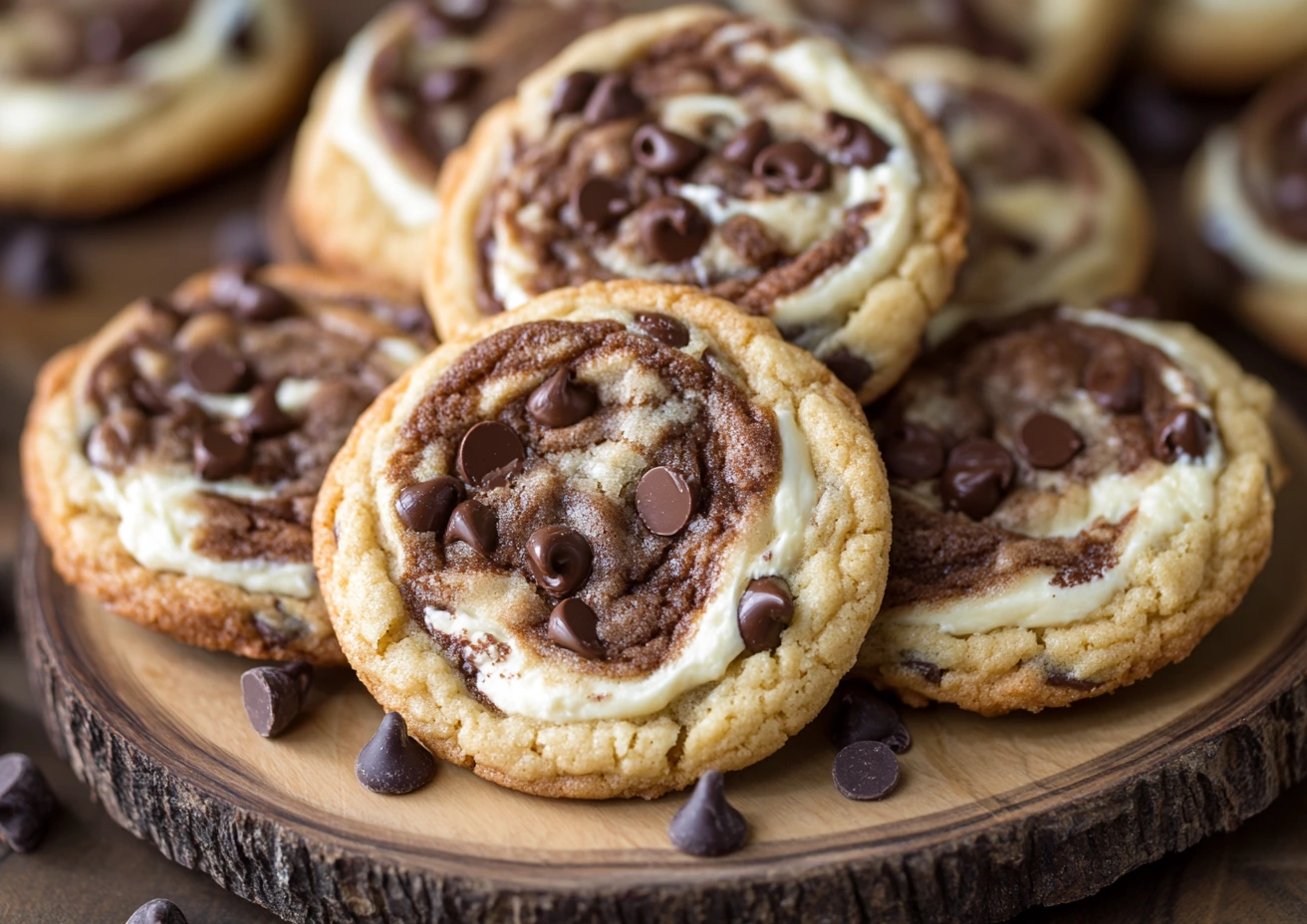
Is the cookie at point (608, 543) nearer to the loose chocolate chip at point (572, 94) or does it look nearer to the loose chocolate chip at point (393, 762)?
the loose chocolate chip at point (393, 762)

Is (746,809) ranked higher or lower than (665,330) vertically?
lower

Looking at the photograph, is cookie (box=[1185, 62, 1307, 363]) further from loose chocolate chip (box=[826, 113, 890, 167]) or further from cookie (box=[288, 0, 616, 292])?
cookie (box=[288, 0, 616, 292])

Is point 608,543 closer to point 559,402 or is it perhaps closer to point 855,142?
point 559,402

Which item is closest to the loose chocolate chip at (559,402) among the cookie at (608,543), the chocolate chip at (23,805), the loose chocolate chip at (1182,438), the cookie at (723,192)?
the cookie at (608,543)

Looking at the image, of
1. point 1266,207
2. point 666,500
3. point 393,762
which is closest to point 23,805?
point 393,762

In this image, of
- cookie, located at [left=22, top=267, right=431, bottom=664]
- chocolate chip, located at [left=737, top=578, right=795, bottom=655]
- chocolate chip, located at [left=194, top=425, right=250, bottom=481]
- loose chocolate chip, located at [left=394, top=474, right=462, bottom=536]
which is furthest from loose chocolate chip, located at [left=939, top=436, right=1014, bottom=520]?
chocolate chip, located at [left=194, top=425, right=250, bottom=481]
